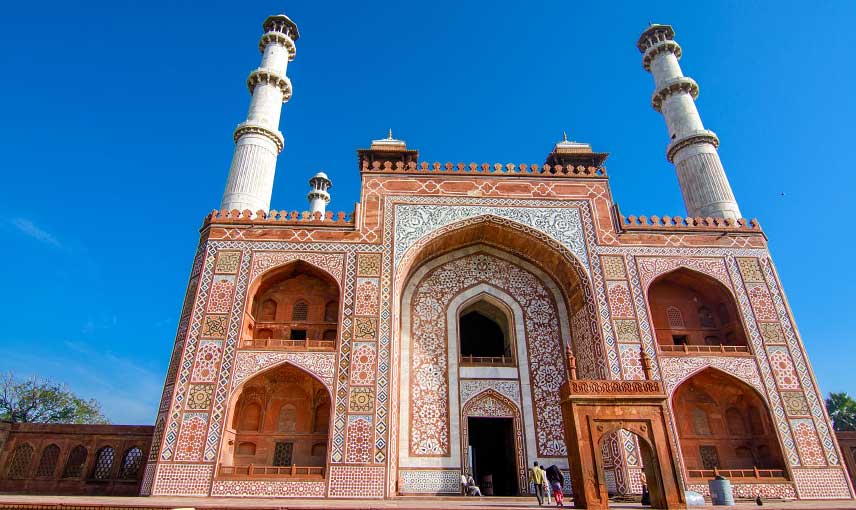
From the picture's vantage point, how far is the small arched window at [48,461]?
1091 cm

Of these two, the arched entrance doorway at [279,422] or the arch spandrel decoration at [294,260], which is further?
the arch spandrel decoration at [294,260]

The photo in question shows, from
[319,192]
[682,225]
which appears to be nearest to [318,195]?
[319,192]

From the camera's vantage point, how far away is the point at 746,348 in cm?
1124

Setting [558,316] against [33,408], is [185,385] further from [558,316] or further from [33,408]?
[33,408]

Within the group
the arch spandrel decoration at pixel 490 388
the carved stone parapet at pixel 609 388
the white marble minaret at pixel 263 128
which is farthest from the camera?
the white marble minaret at pixel 263 128

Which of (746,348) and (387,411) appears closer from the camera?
(387,411)

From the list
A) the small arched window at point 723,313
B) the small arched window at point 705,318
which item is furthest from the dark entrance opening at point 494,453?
the small arched window at point 723,313

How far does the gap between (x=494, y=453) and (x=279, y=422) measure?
5.35 meters

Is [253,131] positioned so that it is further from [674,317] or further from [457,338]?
[674,317]

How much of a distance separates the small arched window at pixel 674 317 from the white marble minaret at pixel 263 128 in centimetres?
1073

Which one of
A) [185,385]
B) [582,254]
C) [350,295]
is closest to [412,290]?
[350,295]

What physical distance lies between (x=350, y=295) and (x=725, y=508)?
7557mm

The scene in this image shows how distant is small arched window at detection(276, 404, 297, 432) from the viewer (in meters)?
11.0

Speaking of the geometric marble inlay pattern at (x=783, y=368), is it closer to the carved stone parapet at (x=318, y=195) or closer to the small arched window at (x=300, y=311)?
the small arched window at (x=300, y=311)
